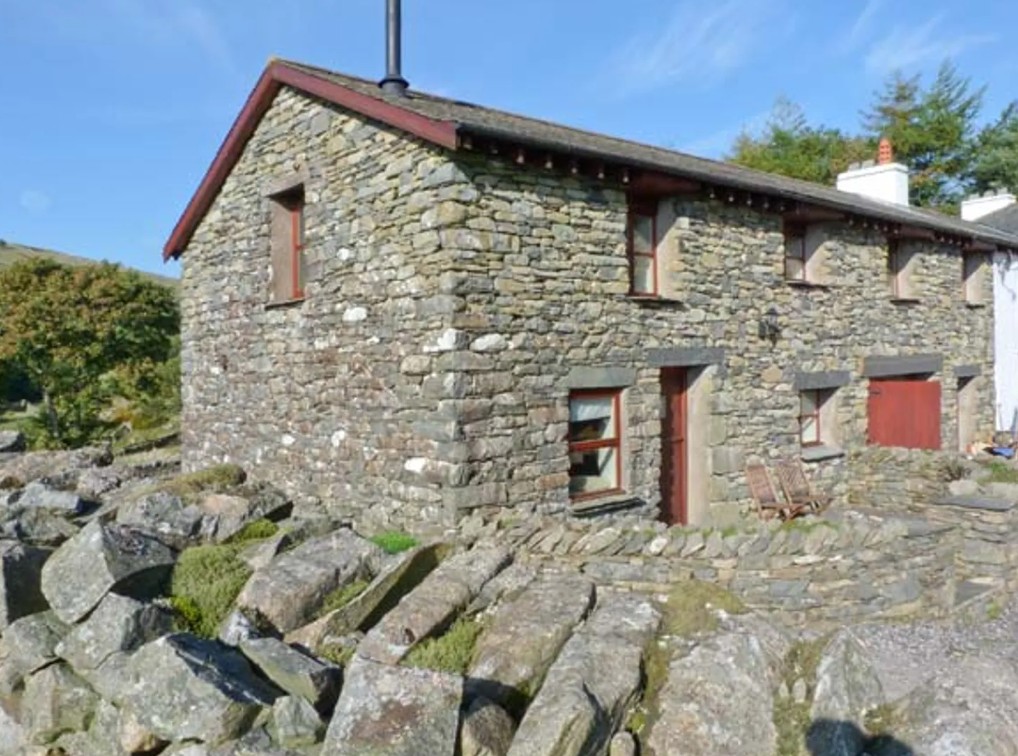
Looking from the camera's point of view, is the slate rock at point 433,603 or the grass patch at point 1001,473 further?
the grass patch at point 1001,473

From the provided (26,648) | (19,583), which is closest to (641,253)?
(19,583)

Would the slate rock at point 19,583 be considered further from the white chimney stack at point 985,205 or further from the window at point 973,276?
the white chimney stack at point 985,205

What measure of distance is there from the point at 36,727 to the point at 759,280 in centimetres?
989

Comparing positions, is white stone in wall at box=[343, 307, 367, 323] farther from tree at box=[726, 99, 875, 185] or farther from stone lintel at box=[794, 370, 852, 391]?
tree at box=[726, 99, 875, 185]

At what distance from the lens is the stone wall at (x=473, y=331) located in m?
8.15

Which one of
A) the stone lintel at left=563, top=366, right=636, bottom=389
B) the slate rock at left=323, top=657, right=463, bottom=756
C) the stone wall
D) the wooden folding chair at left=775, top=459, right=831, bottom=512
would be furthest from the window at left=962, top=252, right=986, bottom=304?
the slate rock at left=323, top=657, right=463, bottom=756

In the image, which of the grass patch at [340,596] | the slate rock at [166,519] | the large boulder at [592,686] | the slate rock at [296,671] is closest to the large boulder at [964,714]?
the large boulder at [592,686]

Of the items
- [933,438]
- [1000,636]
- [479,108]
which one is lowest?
[1000,636]

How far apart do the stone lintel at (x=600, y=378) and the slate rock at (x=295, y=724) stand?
15.5 feet

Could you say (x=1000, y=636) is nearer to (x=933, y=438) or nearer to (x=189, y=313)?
(x=933, y=438)

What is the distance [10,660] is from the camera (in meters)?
6.30

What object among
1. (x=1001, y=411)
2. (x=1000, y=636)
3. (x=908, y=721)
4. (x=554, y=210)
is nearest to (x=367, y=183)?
(x=554, y=210)

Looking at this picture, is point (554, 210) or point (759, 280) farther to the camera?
point (759, 280)

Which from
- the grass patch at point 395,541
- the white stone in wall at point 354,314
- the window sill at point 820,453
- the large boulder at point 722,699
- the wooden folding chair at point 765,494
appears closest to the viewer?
the large boulder at point 722,699
